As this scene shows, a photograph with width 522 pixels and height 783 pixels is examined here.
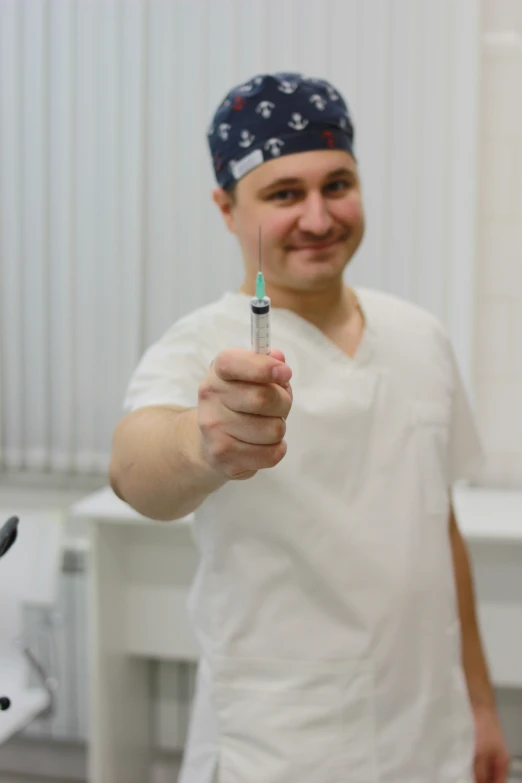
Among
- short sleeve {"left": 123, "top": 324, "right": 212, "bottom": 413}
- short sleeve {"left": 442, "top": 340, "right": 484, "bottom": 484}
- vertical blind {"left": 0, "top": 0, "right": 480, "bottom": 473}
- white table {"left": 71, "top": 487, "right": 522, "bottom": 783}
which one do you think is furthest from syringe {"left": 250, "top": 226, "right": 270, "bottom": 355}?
vertical blind {"left": 0, "top": 0, "right": 480, "bottom": 473}

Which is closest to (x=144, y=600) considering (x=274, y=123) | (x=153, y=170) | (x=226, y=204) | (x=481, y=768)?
(x=481, y=768)

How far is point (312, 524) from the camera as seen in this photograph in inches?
41.3

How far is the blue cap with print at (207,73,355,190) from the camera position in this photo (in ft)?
3.46

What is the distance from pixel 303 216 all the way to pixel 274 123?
137mm

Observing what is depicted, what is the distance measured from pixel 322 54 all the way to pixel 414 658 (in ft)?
5.26

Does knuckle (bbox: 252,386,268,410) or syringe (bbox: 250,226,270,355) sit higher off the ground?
syringe (bbox: 250,226,270,355)

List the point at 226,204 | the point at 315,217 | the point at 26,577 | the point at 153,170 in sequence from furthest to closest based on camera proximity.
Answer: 1. the point at 153,170
2. the point at 26,577
3. the point at 226,204
4. the point at 315,217

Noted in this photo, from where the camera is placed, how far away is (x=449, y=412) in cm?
122

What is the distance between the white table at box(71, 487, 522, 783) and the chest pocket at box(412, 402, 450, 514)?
0.74 metres

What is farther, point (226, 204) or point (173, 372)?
point (226, 204)

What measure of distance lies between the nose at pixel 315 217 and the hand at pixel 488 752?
0.79 m

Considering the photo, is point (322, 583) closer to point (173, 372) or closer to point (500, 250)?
point (173, 372)

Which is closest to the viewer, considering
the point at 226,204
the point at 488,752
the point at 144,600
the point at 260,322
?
the point at 260,322

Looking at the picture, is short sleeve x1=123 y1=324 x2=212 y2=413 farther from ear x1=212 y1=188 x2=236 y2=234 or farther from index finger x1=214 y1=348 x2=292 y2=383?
index finger x1=214 y1=348 x2=292 y2=383
